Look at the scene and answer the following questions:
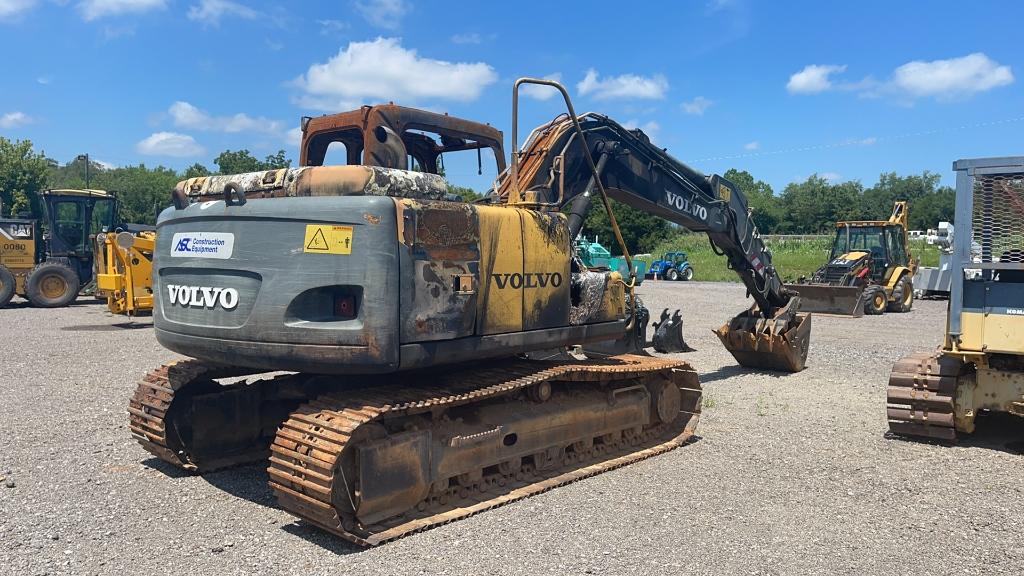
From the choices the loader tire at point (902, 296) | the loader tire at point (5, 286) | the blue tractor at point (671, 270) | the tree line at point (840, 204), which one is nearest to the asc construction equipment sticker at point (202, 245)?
the loader tire at point (5, 286)

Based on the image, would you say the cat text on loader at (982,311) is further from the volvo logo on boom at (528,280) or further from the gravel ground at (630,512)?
the volvo logo on boom at (528,280)

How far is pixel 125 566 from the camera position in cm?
436

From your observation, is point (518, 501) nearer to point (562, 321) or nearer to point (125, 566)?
Result: point (562, 321)

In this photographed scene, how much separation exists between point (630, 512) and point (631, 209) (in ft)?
144

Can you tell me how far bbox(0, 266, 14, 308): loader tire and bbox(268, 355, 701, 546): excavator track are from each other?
18.5m

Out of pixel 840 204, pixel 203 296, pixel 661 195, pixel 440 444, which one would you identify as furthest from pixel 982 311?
pixel 840 204

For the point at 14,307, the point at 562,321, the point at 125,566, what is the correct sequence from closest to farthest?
the point at 125,566 → the point at 562,321 → the point at 14,307

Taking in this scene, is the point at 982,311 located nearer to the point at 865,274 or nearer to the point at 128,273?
the point at 128,273

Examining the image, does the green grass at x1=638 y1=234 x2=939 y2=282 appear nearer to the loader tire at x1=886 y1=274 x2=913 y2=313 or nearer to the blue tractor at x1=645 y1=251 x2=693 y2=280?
the blue tractor at x1=645 y1=251 x2=693 y2=280

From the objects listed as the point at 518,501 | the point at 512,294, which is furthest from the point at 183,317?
the point at 518,501

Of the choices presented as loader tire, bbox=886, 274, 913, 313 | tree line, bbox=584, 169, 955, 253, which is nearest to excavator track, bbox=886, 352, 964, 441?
loader tire, bbox=886, 274, 913, 313

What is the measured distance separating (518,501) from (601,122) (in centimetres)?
418

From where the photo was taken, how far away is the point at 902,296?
2148cm

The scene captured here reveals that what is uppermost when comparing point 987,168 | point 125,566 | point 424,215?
point 987,168
